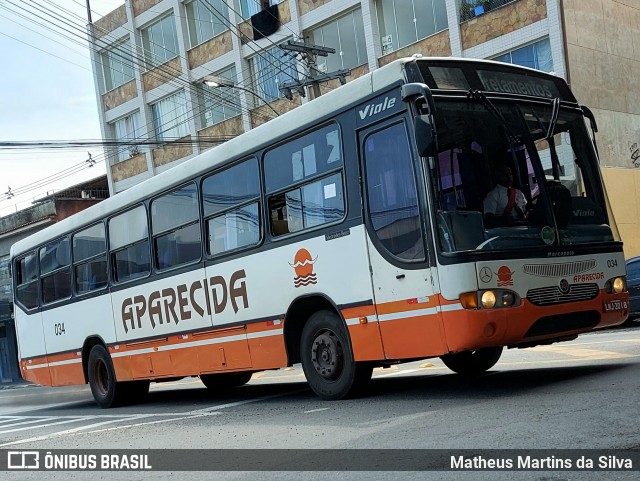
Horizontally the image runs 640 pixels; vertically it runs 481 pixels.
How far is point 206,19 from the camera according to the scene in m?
39.0

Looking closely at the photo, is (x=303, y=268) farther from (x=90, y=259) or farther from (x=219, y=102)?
(x=219, y=102)

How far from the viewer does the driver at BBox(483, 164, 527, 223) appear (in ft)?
29.5

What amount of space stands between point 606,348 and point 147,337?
6.94 m

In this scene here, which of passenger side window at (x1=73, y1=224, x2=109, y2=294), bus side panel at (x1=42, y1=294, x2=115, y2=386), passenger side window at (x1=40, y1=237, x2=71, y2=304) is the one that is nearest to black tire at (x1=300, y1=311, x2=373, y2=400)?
bus side panel at (x1=42, y1=294, x2=115, y2=386)

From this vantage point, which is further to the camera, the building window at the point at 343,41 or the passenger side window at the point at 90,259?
the building window at the point at 343,41

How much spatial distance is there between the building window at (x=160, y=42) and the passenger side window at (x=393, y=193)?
32460 millimetres

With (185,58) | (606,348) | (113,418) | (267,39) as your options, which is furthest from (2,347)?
(606,348)

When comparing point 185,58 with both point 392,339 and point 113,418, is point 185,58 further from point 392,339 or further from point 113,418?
point 392,339

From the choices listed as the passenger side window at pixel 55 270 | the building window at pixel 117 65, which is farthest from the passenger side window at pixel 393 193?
the building window at pixel 117 65

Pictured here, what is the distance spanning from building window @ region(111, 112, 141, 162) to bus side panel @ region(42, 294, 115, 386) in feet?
87.2

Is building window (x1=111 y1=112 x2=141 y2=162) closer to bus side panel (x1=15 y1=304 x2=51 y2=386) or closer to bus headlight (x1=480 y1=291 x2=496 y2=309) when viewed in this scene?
bus side panel (x1=15 y1=304 x2=51 y2=386)

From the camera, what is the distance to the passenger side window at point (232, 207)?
37.7 ft

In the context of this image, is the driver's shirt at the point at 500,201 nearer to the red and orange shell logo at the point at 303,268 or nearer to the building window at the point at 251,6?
the red and orange shell logo at the point at 303,268

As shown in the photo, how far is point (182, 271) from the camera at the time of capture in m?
13.0
